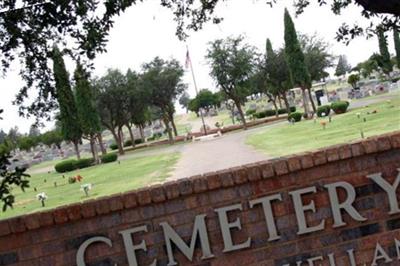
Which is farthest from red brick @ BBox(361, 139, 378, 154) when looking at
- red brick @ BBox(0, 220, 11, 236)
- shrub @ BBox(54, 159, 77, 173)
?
shrub @ BBox(54, 159, 77, 173)

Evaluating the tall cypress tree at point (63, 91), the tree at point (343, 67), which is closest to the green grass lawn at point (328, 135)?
the tall cypress tree at point (63, 91)

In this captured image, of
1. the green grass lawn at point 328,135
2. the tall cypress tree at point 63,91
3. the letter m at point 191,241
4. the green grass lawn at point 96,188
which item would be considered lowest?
the green grass lawn at point 328,135

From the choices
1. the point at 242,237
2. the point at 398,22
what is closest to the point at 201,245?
the point at 242,237

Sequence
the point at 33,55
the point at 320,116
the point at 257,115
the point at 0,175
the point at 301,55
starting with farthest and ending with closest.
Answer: the point at 257,115 → the point at 301,55 → the point at 320,116 → the point at 33,55 → the point at 0,175

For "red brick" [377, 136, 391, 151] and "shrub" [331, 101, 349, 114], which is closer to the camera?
"red brick" [377, 136, 391, 151]

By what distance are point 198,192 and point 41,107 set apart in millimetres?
2960

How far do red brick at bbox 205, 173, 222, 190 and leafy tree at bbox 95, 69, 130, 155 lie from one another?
53.2 metres

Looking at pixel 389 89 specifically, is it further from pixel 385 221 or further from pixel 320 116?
pixel 385 221

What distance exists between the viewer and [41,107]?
654cm

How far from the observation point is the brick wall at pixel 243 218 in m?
4.46

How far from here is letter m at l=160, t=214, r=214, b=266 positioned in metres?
4.48

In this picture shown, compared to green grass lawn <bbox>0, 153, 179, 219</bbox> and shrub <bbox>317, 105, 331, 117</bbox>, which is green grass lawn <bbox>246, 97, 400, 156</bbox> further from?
shrub <bbox>317, 105, 331, 117</bbox>

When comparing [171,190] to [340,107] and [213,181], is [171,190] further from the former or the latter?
[340,107]

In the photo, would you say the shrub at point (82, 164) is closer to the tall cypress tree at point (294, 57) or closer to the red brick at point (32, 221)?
the tall cypress tree at point (294, 57)
